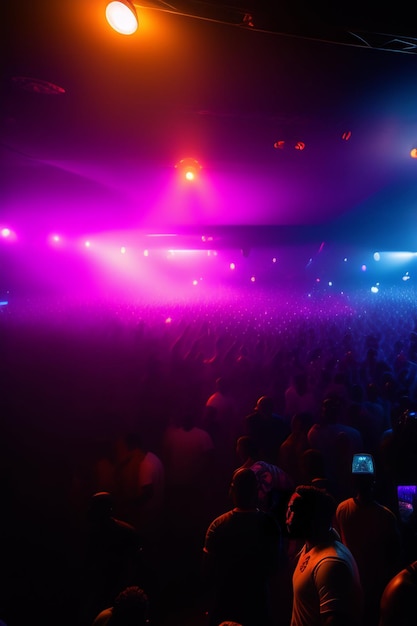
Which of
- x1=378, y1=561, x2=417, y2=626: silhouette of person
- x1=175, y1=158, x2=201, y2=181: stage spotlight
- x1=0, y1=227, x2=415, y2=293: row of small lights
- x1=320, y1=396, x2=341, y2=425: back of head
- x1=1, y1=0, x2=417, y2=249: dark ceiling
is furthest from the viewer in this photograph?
x1=0, y1=227, x2=415, y2=293: row of small lights

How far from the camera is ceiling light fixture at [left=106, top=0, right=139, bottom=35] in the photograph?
7.05ft

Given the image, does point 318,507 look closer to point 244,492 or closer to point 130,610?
point 244,492

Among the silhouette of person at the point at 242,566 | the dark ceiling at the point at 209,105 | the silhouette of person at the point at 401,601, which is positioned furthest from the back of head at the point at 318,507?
the dark ceiling at the point at 209,105

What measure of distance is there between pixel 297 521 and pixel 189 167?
4.58 metres

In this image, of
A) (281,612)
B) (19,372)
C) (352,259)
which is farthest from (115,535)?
(352,259)

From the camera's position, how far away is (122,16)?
7.50 ft

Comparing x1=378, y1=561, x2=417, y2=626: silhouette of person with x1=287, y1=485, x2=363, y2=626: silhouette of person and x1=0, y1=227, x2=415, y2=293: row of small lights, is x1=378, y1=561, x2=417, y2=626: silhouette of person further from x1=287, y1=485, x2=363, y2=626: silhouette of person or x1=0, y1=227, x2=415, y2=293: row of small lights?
x1=0, y1=227, x2=415, y2=293: row of small lights

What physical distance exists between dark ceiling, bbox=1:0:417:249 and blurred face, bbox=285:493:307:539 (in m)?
2.69

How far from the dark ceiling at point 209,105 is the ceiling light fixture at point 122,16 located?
172 mm

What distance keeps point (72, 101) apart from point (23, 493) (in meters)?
4.07

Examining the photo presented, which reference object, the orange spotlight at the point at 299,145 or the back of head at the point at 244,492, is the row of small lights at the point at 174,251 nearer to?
the orange spotlight at the point at 299,145

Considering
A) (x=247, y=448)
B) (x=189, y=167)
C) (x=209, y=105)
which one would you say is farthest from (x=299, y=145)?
(x=247, y=448)

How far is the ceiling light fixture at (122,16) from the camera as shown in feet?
7.05

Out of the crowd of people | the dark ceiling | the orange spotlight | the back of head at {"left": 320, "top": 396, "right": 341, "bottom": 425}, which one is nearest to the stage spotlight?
the dark ceiling
